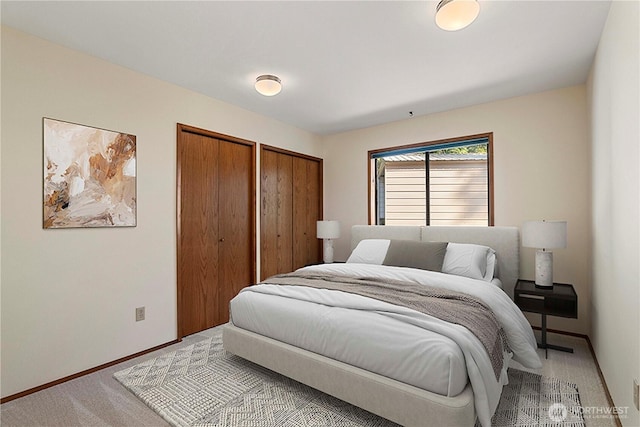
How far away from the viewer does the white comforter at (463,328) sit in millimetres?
1636

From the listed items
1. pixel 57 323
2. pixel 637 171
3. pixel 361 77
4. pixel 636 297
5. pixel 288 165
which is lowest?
pixel 57 323

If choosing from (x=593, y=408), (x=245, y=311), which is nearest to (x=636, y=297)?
(x=593, y=408)

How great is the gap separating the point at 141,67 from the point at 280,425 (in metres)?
2.99

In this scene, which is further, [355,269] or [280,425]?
[355,269]

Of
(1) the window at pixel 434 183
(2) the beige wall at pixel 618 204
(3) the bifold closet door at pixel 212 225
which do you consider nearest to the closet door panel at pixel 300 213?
A: (3) the bifold closet door at pixel 212 225

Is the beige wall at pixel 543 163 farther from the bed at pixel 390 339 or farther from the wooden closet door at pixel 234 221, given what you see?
the wooden closet door at pixel 234 221

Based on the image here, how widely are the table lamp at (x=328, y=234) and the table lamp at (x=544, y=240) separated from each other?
89.0 inches

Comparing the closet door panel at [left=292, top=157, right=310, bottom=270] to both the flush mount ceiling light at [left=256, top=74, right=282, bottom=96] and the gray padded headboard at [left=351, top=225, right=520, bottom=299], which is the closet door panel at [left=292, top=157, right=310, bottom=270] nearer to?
the gray padded headboard at [left=351, top=225, right=520, bottom=299]

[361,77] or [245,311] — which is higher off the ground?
[361,77]

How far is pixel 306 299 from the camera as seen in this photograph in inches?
91.3

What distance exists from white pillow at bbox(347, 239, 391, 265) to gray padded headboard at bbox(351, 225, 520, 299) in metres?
0.41

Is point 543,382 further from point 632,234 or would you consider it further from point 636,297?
point 632,234

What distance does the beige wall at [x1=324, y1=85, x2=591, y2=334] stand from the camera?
123 inches

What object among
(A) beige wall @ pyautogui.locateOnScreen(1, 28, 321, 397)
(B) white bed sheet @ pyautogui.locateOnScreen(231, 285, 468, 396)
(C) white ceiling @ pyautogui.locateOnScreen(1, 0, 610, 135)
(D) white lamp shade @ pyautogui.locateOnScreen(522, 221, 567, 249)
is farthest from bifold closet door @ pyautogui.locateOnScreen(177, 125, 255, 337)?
(D) white lamp shade @ pyautogui.locateOnScreen(522, 221, 567, 249)
